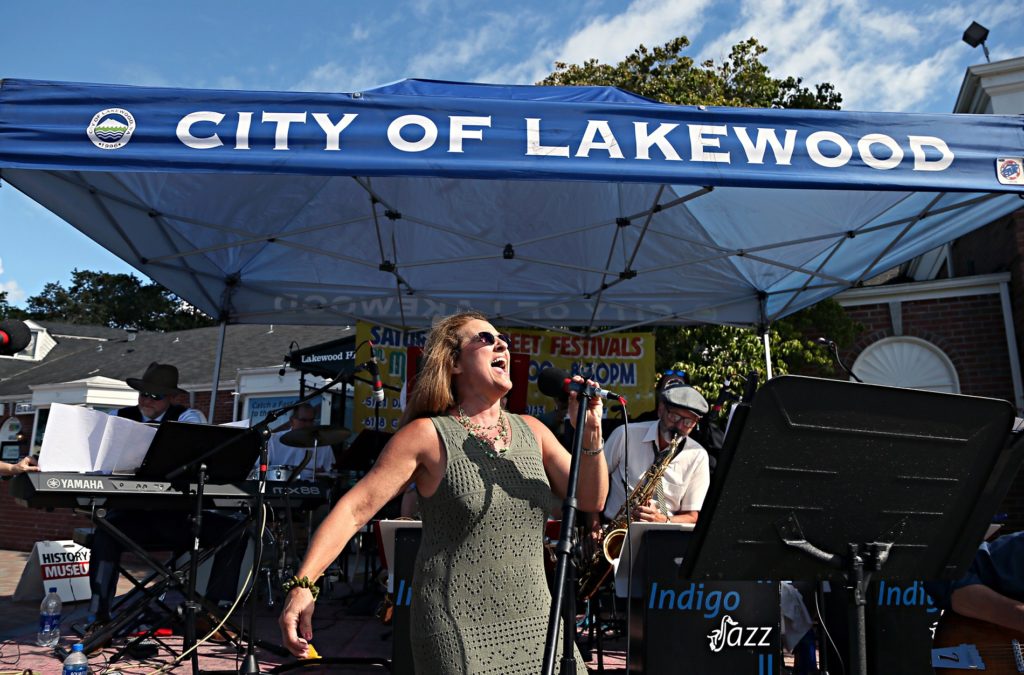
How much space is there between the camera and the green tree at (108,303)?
55.0m

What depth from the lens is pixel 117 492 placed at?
4613mm

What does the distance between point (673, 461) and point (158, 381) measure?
4.74 m

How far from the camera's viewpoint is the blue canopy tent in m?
4.09

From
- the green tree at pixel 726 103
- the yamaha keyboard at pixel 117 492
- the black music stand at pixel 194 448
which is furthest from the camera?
the green tree at pixel 726 103

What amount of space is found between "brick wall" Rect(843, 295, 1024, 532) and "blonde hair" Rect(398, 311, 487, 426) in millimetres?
12807

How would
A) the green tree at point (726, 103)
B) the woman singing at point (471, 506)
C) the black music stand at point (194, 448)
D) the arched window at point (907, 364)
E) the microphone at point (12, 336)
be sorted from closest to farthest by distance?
the woman singing at point (471, 506), the microphone at point (12, 336), the black music stand at point (194, 448), the green tree at point (726, 103), the arched window at point (907, 364)

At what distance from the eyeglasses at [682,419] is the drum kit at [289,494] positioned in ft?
8.53

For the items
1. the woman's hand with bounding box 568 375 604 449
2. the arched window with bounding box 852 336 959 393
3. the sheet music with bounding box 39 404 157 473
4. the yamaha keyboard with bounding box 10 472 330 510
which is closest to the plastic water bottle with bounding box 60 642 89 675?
the yamaha keyboard with bounding box 10 472 330 510

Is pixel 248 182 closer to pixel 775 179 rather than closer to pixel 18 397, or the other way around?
pixel 775 179

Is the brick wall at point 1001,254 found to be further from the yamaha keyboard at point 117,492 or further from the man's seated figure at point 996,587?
the yamaha keyboard at point 117,492

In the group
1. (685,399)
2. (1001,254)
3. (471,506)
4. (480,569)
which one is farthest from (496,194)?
(1001,254)

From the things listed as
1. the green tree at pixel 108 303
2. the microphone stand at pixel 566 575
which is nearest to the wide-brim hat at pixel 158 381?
the microphone stand at pixel 566 575

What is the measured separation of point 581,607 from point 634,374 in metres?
4.37

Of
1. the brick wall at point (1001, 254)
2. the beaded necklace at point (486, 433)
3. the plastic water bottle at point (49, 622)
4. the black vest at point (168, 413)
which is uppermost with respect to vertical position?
the brick wall at point (1001, 254)
